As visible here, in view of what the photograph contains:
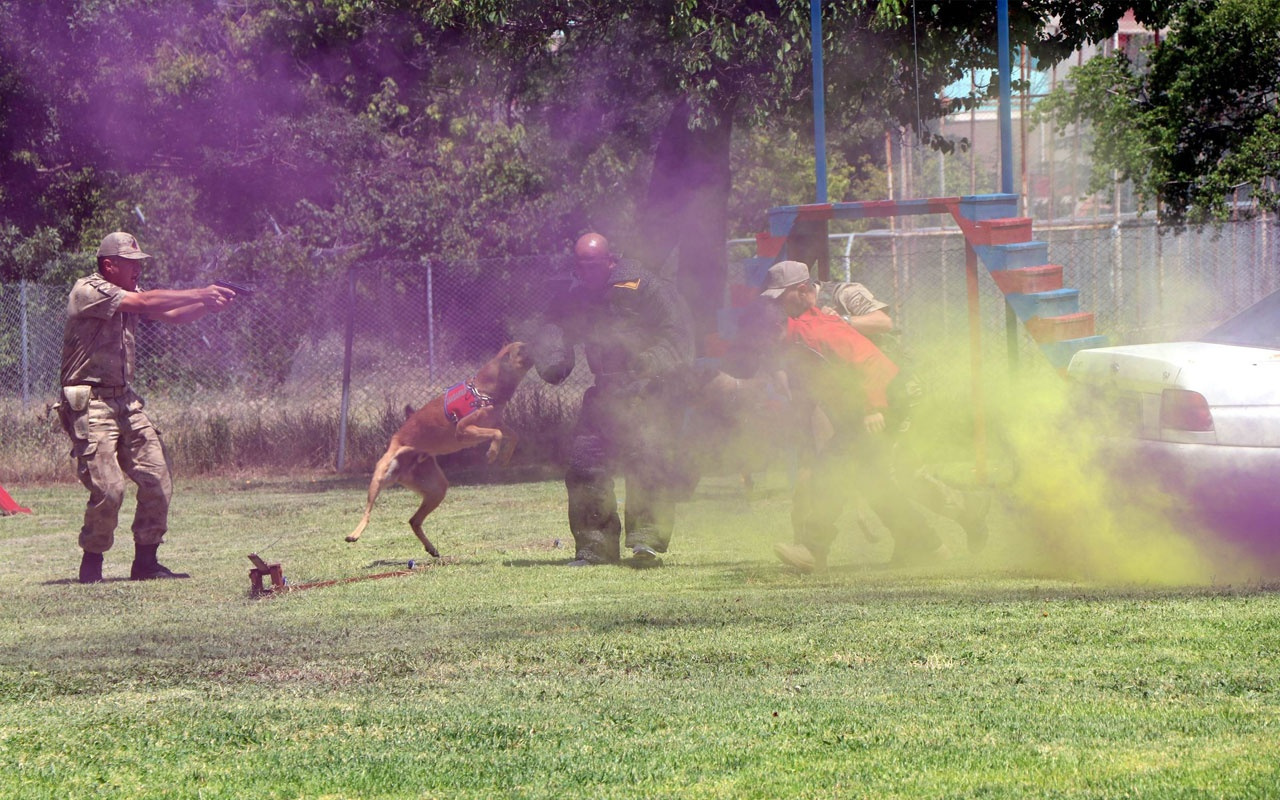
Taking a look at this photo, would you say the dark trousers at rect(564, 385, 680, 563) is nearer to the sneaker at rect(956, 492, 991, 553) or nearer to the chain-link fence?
the sneaker at rect(956, 492, 991, 553)

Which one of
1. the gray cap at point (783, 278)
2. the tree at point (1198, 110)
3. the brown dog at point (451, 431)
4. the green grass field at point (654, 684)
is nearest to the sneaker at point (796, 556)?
the green grass field at point (654, 684)

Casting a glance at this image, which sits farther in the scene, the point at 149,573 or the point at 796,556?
the point at 149,573

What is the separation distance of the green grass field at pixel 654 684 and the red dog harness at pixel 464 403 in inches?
43.6

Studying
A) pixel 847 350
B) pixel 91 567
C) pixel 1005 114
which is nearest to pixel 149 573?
pixel 91 567

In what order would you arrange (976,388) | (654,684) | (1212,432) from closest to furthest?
1. (654,684)
2. (1212,432)
3. (976,388)

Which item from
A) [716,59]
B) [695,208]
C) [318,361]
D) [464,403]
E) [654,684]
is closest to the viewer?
[654,684]

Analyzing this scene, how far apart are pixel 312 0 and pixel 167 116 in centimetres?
305

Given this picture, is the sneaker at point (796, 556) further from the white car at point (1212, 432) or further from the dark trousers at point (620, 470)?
the white car at point (1212, 432)

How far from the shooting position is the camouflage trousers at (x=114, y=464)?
Result: 9.34 meters

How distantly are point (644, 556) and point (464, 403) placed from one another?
1.81 metres

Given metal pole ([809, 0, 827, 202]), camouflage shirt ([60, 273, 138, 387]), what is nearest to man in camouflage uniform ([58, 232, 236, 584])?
camouflage shirt ([60, 273, 138, 387])

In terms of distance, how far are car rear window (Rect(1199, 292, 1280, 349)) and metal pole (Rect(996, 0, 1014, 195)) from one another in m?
3.07

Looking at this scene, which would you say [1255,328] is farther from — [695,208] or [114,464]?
[695,208]

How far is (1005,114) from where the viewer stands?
1176 cm
